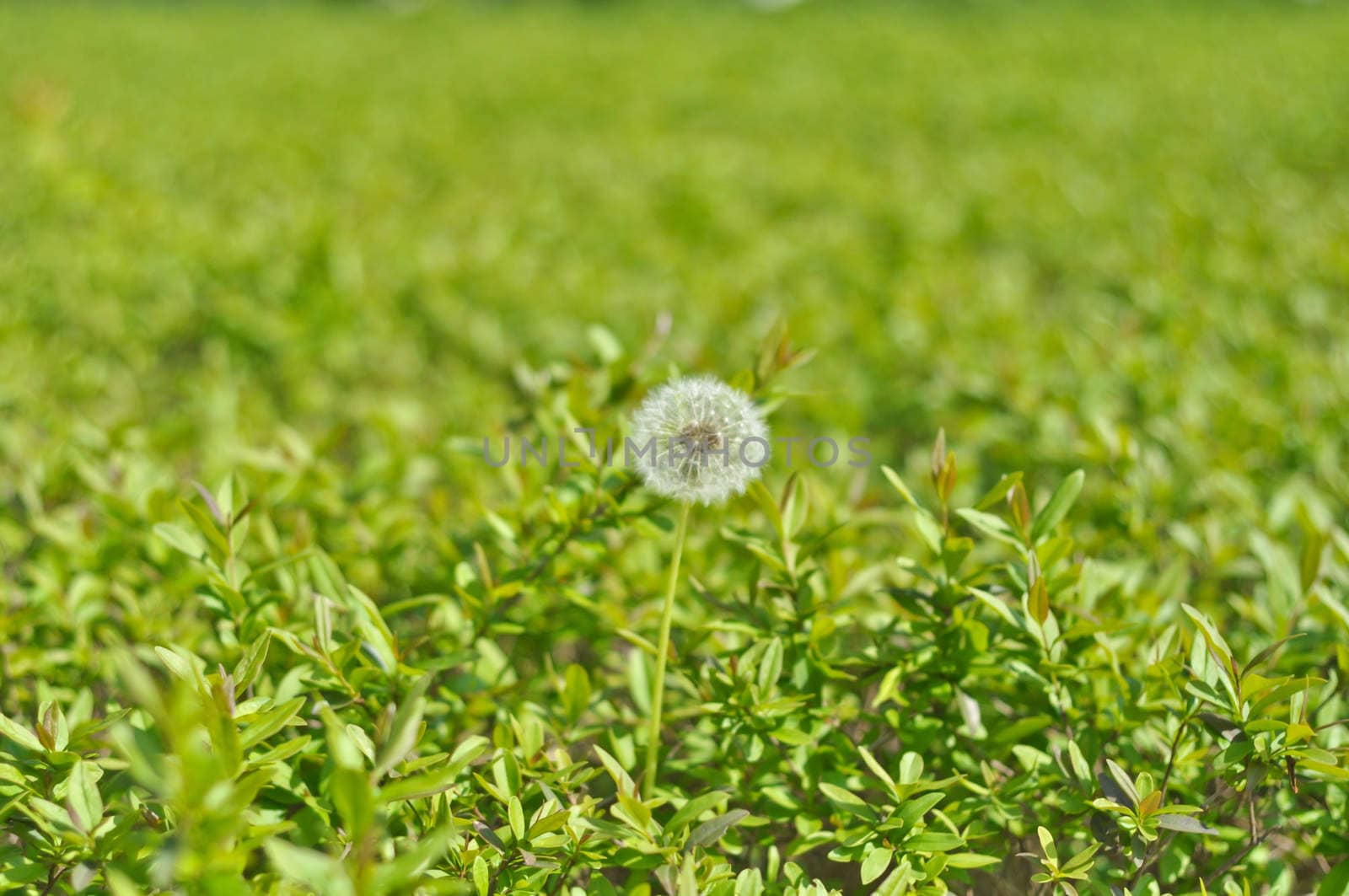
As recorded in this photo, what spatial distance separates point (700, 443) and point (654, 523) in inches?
11.4

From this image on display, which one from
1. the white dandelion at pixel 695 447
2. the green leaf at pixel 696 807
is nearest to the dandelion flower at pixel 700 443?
the white dandelion at pixel 695 447

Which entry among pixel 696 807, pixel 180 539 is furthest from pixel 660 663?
pixel 180 539

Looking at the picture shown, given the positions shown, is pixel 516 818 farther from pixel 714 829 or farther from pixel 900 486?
pixel 900 486

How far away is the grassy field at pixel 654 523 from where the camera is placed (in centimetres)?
137

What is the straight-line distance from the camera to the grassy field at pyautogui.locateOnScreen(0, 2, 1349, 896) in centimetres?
137

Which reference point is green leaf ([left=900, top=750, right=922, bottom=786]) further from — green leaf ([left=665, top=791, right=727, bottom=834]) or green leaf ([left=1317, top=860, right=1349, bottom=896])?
green leaf ([left=1317, top=860, right=1349, bottom=896])

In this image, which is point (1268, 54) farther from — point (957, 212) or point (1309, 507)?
point (1309, 507)

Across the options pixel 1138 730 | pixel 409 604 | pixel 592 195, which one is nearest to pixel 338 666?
pixel 409 604

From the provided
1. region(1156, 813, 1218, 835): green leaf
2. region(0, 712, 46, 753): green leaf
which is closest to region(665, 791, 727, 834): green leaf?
region(1156, 813, 1218, 835): green leaf

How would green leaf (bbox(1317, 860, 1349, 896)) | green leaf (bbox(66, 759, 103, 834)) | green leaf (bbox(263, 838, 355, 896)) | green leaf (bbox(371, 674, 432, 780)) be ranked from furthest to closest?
green leaf (bbox(1317, 860, 1349, 896)) → green leaf (bbox(66, 759, 103, 834)) → green leaf (bbox(371, 674, 432, 780)) → green leaf (bbox(263, 838, 355, 896))

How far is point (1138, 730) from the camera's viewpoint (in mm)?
1644

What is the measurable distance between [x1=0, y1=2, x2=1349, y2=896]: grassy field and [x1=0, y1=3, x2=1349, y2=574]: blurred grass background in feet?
0.09

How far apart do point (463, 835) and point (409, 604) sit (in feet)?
1.34

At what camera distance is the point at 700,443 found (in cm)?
149
